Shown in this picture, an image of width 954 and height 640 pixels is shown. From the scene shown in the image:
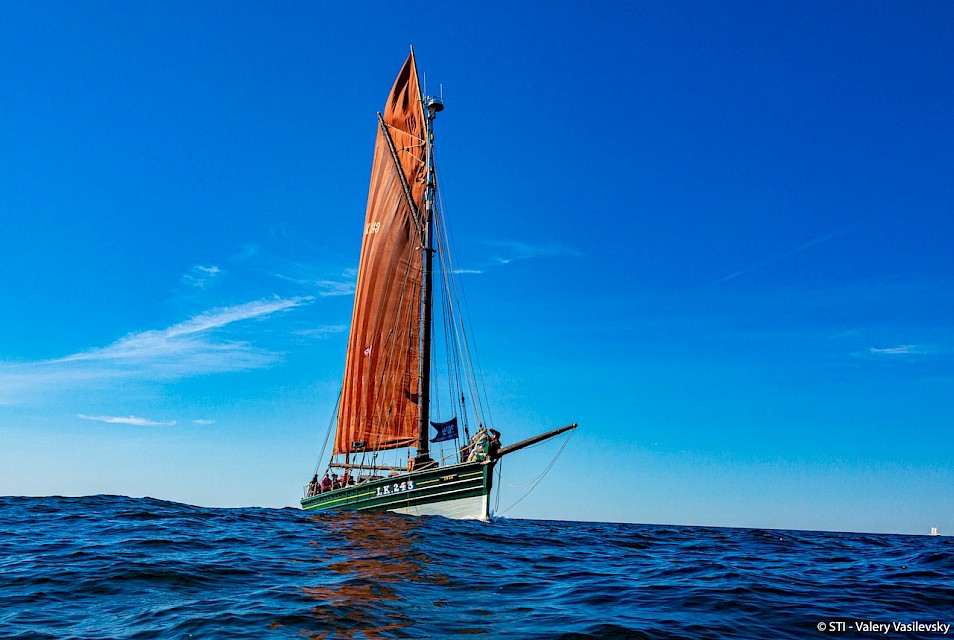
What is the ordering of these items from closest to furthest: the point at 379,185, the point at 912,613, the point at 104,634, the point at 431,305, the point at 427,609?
the point at 104,634 < the point at 427,609 < the point at 912,613 < the point at 431,305 < the point at 379,185

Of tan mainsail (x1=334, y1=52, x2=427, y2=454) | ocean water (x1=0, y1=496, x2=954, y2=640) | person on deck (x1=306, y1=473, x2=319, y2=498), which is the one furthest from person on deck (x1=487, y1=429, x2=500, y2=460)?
person on deck (x1=306, y1=473, x2=319, y2=498)

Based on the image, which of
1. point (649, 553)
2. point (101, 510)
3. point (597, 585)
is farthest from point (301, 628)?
point (101, 510)

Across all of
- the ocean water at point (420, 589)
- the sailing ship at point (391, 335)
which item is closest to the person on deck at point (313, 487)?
the sailing ship at point (391, 335)

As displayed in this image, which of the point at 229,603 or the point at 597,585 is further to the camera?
the point at 597,585

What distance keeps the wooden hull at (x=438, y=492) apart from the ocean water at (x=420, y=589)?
11.1 meters

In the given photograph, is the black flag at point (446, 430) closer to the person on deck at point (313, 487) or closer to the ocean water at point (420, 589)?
the person on deck at point (313, 487)

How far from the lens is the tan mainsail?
3922 cm

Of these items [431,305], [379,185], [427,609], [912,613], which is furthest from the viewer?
[379,185]

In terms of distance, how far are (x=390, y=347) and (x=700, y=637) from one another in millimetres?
33654

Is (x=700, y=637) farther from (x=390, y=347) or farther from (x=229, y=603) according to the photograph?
(x=390, y=347)

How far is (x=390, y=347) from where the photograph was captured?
131 feet

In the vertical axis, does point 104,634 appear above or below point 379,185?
below

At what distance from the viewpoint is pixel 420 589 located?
9898mm

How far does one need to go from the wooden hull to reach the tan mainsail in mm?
6549
